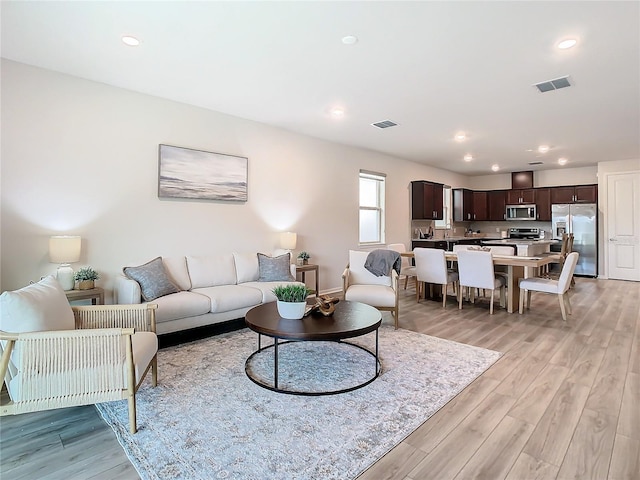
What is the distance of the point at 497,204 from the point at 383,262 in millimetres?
6833

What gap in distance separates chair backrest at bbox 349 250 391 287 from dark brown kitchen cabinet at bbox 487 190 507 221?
21.8 feet

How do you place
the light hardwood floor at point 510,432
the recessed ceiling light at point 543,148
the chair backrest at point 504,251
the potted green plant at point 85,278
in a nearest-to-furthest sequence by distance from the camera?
the light hardwood floor at point 510,432 < the potted green plant at point 85,278 < the chair backrest at point 504,251 < the recessed ceiling light at point 543,148

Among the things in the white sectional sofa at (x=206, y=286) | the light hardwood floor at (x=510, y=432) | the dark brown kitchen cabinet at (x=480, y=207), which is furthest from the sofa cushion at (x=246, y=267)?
the dark brown kitchen cabinet at (x=480, y=207)

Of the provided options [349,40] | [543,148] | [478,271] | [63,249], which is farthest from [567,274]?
[63,249]

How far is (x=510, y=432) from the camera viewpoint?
6.86 feet

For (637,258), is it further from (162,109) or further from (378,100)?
(162,109)

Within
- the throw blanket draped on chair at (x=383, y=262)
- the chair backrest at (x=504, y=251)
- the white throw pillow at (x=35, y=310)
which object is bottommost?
the white throw pillow at (x=35, y=310)

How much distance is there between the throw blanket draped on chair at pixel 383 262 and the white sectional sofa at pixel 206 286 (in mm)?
1080

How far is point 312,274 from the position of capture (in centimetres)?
596

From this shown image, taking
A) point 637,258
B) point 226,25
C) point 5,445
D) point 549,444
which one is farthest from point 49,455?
point 637,258

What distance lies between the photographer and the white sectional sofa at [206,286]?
11.4 feet

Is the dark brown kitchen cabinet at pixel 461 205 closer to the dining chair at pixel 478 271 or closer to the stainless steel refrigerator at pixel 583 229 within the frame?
the stainless steel refrigerator at pixel 583 229

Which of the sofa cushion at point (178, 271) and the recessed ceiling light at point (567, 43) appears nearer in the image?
the recessed ceiling light at point (567, 43)

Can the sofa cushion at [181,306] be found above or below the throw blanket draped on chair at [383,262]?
below
